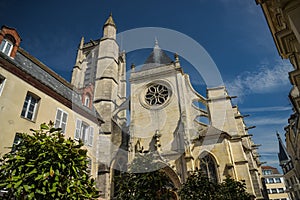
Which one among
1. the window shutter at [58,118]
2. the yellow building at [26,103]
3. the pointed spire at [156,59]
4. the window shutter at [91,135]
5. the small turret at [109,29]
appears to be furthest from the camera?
the pointed spire at [156,59]

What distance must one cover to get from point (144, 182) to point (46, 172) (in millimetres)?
2655

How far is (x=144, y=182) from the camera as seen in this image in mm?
5773

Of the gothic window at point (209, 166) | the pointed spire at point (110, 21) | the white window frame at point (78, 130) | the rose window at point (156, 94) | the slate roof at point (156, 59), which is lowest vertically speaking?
the gothic window at point (209, 166)

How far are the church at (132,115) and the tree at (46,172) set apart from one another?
2671mm

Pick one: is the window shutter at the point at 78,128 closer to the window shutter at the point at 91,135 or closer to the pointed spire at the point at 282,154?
the window shutter at the point at 91,135

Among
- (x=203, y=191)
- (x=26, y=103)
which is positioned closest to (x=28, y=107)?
(x=26, y=103)

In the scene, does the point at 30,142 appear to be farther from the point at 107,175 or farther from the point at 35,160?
the point at 107,175

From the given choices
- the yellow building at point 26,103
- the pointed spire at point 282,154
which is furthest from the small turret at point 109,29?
the pointed spire at point 282,154

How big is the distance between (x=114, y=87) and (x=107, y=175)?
745 cm

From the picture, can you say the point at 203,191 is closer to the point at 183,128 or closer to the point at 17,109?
the point at 183,128

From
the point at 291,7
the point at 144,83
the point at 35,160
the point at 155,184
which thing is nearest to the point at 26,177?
the point at 35,160

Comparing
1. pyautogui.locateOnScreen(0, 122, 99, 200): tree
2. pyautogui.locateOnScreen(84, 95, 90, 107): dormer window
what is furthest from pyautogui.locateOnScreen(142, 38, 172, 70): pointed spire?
pyautogui.locateOnScreen(0, 122, 99, 200): tree

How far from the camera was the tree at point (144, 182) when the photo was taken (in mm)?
5621

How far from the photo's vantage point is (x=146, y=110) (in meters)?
19.0
